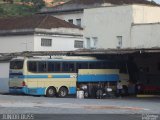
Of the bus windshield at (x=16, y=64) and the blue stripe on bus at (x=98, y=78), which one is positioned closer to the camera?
the bus windshield at (x=16, y=64)

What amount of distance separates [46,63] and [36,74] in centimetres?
121

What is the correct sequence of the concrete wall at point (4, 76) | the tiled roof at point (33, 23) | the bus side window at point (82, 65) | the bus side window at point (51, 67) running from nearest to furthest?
the bus side window at point (51, 67), the bus side window at point (82, 65), the concrete wall at point (4, 76), the tiled roof at point (33, 23)

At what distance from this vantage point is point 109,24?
2194 inches

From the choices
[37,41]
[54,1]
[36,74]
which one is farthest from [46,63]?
[54,1]

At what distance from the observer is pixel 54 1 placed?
138 metres

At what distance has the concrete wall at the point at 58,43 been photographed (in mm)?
60678

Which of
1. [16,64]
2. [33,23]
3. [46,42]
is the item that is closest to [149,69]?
[16,64]

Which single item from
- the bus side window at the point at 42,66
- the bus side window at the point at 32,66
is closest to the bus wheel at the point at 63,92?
the bus side window at the point at 42,66

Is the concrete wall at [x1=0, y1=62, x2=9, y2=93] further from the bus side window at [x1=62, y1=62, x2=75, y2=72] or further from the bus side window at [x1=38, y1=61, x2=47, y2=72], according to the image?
the bus side window at [x1=38, y1=61, x2=47, y2=72]

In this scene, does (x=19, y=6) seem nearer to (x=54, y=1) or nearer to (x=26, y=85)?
(x=54, y=1)

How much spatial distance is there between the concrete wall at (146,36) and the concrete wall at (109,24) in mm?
947

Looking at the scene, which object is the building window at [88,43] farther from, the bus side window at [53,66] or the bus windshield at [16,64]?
the bus windshield at [16,64]

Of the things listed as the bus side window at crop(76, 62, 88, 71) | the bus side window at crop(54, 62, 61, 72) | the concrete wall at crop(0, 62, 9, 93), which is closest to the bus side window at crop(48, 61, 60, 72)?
the bus side window at crop(54, 62, 61, 72)

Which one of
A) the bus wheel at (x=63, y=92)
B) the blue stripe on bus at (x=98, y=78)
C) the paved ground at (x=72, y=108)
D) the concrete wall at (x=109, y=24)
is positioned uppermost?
the concrete wall at (x=109, y=24)
